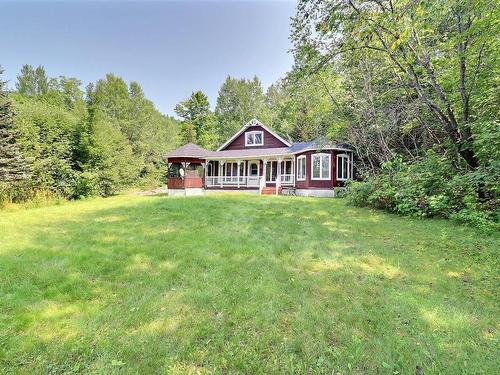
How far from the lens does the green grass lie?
2.34 meters

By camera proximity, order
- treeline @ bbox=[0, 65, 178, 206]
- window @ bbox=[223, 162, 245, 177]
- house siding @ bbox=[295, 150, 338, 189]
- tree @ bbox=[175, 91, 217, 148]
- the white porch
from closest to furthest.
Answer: treeline @ bbox=[0, 65, 178, 206]
house siding @ bbox=[295, 150, 338, 189]
the white porch
window @ bbox=[223, 162, 245, 177]
tree @ bbox=[175, 91, 217, 148]

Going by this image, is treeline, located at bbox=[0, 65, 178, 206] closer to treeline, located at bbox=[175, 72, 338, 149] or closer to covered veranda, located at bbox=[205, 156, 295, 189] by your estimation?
covered veranda, located at bbox=[205, 156, 295, 189]

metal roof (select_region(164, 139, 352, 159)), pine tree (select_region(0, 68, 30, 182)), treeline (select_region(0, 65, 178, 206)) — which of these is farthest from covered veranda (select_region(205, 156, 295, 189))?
pine tree (select_region(0, 68, 30, 182))

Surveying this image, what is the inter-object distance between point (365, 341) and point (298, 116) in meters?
28.4

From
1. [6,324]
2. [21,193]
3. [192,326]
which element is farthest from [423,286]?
[21,193]

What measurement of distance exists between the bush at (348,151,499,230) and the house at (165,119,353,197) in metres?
7.04

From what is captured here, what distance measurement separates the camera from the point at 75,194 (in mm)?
16453

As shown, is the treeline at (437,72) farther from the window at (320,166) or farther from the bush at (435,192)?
the window at (320,166)

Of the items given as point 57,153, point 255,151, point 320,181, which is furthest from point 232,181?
point 57,153

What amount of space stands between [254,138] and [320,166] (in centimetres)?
743

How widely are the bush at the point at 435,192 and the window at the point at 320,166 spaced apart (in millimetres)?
6991

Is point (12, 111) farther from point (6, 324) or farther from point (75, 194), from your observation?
point (6, 324)

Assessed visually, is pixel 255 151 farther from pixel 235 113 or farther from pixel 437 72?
pixel 235 113

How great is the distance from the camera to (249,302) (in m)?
3.26
